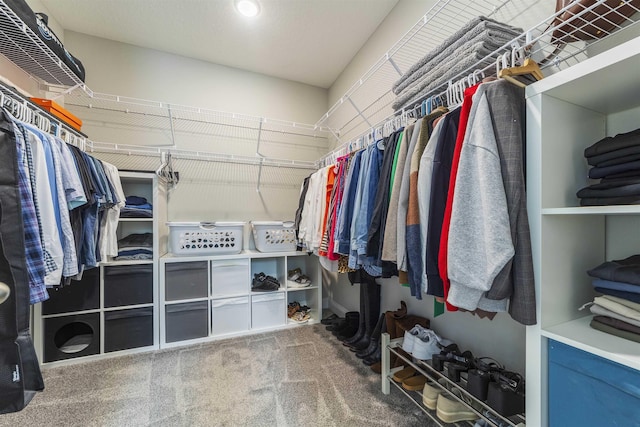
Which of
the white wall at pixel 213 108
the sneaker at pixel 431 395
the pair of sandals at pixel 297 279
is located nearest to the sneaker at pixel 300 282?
the pair of sandals at pixel 297 279

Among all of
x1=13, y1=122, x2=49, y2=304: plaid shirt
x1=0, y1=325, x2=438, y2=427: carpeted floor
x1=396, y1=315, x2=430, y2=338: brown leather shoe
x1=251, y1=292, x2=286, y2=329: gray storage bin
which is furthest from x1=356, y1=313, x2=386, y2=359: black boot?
x1=13, y1=122, x2=49, y2=304: plaid shirt

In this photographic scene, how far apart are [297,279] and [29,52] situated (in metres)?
2.45

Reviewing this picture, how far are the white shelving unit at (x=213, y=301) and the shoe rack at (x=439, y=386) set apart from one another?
109 centimetres

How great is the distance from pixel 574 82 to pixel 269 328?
2.43 metres

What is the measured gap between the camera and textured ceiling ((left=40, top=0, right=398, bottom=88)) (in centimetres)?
187

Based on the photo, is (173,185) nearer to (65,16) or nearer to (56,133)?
(56,133)

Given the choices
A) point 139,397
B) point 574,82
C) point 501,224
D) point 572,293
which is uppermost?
point 574,82

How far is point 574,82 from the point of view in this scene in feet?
2.25

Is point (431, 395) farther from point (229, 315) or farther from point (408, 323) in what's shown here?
point (229, 315)

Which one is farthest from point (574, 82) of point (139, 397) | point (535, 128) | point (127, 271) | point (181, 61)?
point (181, 61)

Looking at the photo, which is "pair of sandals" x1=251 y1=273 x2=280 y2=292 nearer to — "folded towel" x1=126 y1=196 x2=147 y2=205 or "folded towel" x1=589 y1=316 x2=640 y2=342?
"folded towel" x1=126 y1=196 x2=147 y2=205

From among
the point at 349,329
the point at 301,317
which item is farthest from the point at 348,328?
the point at 301,317

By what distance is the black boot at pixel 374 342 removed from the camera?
1796 mm

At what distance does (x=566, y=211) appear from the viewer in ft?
2.27
